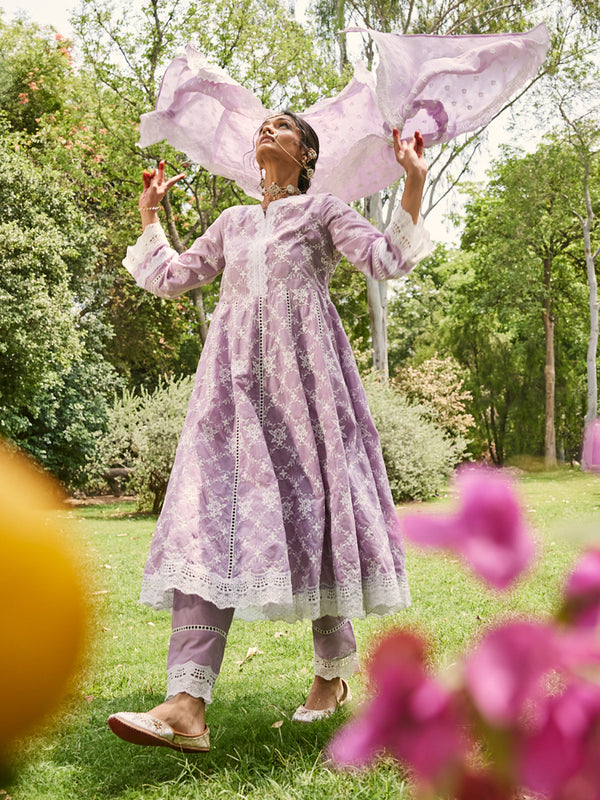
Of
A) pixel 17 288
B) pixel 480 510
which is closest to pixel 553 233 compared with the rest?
pixel 17 288

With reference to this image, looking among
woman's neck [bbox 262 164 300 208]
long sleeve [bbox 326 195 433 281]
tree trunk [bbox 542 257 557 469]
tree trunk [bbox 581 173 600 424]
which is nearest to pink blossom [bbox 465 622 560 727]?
long sleeve [bbox 326 195 433 281]

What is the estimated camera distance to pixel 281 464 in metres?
2.45

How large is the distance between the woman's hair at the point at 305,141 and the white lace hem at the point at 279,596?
1.47 meters

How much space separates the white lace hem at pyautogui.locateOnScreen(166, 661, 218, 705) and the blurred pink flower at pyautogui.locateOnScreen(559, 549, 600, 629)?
6.79ft

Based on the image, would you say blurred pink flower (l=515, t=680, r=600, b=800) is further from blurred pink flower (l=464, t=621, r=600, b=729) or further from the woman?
the woman

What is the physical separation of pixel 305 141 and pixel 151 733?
2019mm

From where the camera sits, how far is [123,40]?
14.1 m

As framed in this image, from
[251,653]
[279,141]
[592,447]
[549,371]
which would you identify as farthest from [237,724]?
[549,371]

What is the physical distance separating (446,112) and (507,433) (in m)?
21.7

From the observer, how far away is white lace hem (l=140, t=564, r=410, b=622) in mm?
2180

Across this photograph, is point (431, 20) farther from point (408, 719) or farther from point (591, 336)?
point (408, 719)

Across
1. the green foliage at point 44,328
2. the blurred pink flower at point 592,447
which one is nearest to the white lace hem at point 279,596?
the blurred pink flower at point 592,447

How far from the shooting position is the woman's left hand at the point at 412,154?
2.10 m

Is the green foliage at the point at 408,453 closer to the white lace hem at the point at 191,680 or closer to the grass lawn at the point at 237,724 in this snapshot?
the grass lawn at the point at 237,724
